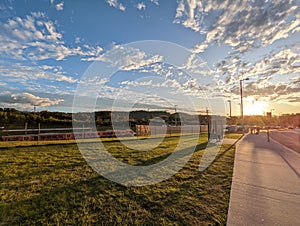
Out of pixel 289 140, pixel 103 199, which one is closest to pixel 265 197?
pixel 103 199

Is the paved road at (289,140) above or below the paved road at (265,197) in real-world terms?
above

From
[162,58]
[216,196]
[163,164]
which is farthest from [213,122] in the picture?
[216,196]

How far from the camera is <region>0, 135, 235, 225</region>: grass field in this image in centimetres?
279

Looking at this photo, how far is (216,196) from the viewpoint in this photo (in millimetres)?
3676

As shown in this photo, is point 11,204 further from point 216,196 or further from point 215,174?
point 215,174

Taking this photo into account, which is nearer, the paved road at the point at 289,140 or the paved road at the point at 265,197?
the paved road at the point at 265,197

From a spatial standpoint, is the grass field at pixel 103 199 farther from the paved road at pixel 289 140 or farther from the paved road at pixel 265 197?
the paved road at pixel 289 140

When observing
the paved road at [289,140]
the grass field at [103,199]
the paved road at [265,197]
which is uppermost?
the paved road at [289,140]

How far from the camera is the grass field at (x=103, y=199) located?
9.17 ft

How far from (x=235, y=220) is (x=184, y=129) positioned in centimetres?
2411

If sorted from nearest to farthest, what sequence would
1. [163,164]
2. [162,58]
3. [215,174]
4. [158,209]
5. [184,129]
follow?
1. [158,209]
2. [215,174]
3. [163,164]
4. [162,58]
5. [184,129]

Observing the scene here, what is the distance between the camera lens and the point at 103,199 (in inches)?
137

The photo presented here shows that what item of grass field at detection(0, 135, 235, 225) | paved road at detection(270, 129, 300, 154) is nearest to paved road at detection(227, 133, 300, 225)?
grass field at detection(0, 135, 235, 225)

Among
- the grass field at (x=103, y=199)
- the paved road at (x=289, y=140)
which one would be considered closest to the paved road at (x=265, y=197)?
the grass field at (x=103, y=199)
